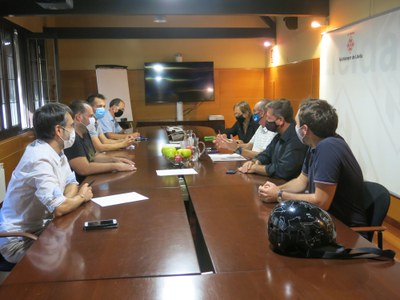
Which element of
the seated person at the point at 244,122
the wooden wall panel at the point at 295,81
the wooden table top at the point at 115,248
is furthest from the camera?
the wooden wall panel at the point at 295,81

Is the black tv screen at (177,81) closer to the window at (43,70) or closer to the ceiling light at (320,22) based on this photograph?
the window at (43,70)

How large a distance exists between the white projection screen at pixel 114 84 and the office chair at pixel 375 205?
22.0ft

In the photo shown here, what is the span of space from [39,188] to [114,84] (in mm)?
6569

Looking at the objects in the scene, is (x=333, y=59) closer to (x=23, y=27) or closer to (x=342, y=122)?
(x=342, y=122)

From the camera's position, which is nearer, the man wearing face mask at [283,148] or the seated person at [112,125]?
the man wearing face mask at [283,148]

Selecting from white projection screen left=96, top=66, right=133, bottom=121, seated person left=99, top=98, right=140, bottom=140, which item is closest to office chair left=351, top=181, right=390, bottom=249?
seated person left=99, top=98, right=140, bottom=140

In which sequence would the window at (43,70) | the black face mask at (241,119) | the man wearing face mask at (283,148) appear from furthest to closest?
the window at (43,70)
the black face mask at (241,119)
the man wearing face mask at (283,148)

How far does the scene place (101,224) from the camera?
1.80 metres

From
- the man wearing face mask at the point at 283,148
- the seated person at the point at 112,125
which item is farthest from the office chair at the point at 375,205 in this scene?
the seated person at the point at 112,125

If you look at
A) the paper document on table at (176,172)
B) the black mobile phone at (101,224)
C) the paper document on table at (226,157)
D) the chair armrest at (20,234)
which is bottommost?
the chair armrest at (20,234)

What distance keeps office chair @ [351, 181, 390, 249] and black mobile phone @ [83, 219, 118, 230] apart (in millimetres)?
1215

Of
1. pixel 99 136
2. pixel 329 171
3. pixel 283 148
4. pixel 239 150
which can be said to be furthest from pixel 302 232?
pixel 99 136

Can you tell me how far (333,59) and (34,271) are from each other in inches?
187

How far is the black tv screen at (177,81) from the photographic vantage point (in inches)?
338
